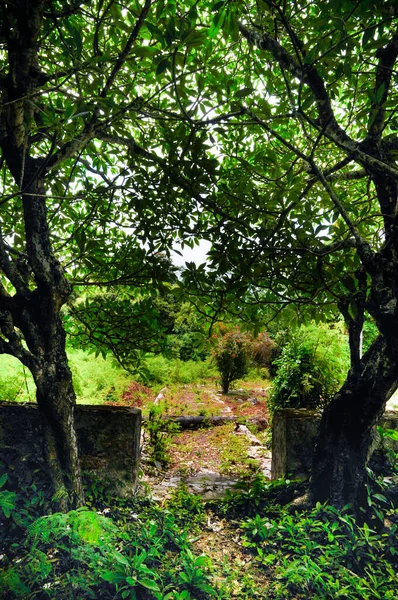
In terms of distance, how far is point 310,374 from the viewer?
6.16 m

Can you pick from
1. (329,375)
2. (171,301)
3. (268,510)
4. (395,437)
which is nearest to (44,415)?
(268,510)

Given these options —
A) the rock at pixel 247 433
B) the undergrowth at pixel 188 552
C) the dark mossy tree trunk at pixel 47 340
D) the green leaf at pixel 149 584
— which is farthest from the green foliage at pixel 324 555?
the rock at pixel 247 433

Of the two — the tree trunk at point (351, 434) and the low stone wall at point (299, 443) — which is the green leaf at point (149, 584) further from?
the low stone wall at point (299, 443)

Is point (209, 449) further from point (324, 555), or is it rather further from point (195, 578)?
point (195, 578)

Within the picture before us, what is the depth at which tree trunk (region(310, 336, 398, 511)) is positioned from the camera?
3.24 metres

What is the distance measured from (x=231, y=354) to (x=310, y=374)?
4892 mm

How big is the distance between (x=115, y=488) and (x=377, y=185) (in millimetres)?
3624

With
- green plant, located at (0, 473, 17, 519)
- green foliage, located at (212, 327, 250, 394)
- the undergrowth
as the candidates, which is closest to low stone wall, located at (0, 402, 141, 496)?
the undergrowth

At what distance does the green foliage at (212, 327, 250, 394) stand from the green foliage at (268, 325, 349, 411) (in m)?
4.29

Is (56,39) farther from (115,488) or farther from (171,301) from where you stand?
(171,301)

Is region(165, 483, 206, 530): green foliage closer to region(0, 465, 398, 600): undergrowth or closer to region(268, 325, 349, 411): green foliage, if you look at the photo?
region(0, 465, 398, 600): undergrowth

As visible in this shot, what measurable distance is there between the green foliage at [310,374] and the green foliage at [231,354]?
4.29m

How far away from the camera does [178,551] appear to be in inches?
121

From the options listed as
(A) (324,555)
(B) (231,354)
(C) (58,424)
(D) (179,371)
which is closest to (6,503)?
(C) (58,424)
